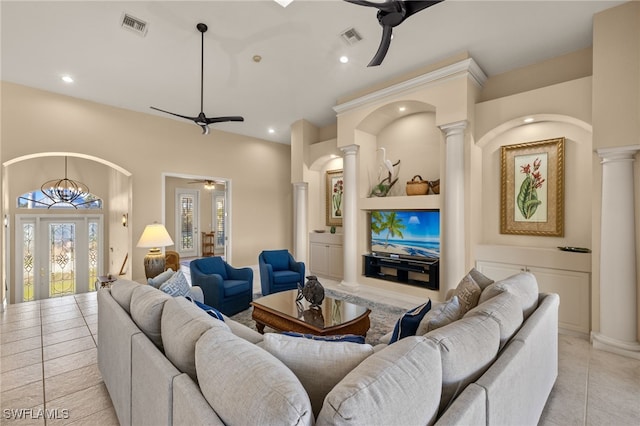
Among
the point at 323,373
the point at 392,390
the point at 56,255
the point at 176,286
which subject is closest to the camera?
the point at 392,390

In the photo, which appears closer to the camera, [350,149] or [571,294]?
[571,294]

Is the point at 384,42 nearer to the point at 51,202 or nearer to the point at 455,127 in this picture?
the point at 455,127

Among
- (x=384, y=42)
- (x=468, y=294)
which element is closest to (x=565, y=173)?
(x=468, y=294)

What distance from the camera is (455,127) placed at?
13.4 ft

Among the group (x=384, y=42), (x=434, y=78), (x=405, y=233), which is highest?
(x=434, y=78)

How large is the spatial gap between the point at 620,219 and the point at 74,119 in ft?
23.9

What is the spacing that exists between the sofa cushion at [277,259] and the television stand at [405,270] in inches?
54.9

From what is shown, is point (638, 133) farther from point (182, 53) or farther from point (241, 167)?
point (241, 167)

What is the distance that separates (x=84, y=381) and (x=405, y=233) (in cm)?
428

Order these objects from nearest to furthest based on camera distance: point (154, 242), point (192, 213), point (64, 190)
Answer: point (154, 242), point (64, 190), point (192, 213)

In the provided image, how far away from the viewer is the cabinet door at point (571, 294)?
3295 mm

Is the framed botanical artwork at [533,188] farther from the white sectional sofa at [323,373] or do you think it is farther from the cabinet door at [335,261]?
the cabinet door at [335,261]

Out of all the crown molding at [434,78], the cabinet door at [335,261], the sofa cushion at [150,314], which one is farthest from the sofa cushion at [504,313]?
the cabinet door at [335,261]

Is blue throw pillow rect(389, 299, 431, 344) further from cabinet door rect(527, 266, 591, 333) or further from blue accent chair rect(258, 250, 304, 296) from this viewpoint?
blue accent chair rect(258, 250, 304, 296)
